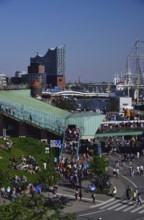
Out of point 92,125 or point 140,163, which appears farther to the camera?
point 92,125

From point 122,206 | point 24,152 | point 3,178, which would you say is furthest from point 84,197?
point 24,152

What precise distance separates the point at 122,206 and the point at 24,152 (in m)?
8.83

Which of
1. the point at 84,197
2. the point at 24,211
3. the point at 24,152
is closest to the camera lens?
the point at 24,211

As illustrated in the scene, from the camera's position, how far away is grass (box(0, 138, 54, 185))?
2194cm

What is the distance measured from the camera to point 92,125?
31141 mm

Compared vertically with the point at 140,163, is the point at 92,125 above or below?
above

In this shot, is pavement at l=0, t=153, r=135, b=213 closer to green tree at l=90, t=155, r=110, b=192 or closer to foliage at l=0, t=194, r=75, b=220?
green tree at l=90, t=155, r=110, b=192

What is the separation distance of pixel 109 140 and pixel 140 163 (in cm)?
835

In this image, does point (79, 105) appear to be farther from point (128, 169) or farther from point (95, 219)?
point (95, 219)

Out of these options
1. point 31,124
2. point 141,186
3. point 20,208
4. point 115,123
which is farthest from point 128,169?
point 20,208

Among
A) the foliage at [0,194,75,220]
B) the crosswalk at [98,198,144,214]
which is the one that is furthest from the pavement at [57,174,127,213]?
the foliage at [0,194,75,220]

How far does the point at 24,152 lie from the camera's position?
25828 mm

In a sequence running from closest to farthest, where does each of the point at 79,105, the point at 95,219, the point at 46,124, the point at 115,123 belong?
1. the point at 95,219
2. the point at 46,124
3. the point at 115,123
4. the point at 79,105

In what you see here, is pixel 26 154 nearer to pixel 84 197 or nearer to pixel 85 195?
pixel 85 195
